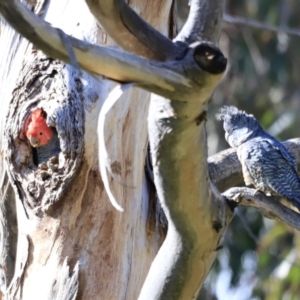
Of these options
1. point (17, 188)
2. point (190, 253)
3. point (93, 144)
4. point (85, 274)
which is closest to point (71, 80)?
point (93, 144)

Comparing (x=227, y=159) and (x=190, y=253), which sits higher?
(x=227, y=159)

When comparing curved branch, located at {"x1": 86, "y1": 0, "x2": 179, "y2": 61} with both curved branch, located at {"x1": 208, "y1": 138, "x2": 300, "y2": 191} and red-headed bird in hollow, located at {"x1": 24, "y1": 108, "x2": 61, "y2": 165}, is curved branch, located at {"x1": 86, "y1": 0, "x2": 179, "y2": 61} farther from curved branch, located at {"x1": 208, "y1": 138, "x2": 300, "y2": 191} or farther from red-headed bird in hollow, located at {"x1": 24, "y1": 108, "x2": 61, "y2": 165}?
curved branch, located at {"x1": 208, "y1": 138, "x2": 300, "y2": 191}

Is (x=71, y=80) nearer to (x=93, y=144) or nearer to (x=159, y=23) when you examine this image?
(x=93, y=144)

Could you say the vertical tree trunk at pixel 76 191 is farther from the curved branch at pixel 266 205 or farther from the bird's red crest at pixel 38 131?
the curved branch at pixel 266 205

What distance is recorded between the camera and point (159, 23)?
93.4 inches

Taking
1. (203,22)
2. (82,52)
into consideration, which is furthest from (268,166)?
(82,52)

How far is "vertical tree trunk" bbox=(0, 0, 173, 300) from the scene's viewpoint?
211 centimetres

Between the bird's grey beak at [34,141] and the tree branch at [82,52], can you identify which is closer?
the tree branch at [82,52]

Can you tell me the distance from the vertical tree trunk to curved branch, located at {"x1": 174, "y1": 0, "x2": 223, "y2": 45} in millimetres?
701

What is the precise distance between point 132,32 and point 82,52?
0.15m

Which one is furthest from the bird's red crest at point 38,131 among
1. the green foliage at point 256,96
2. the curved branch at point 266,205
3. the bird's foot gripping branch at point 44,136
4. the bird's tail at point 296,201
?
the green foliage at point 256,96

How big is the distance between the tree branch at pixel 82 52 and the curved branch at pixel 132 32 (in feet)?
0.25

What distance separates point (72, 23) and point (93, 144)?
1.43 ft

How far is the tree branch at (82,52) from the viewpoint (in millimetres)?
1297
